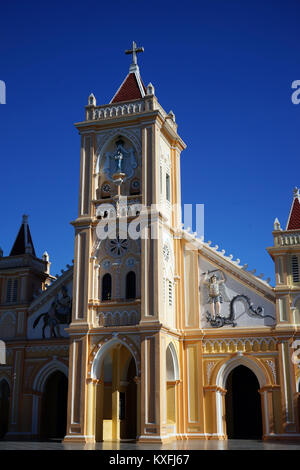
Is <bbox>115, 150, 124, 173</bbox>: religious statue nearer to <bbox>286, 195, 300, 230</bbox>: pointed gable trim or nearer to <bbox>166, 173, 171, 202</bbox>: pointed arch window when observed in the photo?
<bbox>166, 173, 171, 202</bbox>: pointed arch window

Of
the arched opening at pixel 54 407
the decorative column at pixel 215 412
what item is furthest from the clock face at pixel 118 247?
the arched opening at pixel 54 407

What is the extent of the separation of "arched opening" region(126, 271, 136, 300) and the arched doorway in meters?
9.35

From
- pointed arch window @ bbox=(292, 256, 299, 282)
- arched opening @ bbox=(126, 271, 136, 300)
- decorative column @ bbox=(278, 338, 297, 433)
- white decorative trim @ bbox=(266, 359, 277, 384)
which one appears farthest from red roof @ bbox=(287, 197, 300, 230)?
arched opening @ bbox=(126, 271, 136, 300)

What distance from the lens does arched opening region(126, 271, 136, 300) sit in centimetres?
3422

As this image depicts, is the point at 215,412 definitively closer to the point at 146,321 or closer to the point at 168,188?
the point at 146,321

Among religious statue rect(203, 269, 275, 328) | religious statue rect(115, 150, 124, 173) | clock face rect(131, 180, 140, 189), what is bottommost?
religious statue rect(203, 269, 275, 328)

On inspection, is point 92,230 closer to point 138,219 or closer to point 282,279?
point 138,219

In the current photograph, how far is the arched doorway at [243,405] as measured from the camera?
37719mm

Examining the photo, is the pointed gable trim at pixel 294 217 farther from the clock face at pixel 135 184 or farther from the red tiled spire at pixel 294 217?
the clock face at pixel 135 184

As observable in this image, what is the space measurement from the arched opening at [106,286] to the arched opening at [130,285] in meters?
1.08

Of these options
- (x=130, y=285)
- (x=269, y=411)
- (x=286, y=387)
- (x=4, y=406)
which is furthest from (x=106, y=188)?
(x=4, y=406)

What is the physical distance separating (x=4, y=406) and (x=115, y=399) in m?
9.63

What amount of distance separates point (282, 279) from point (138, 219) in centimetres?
890
